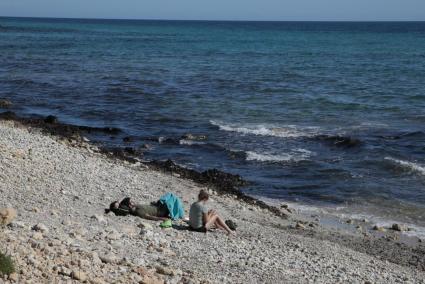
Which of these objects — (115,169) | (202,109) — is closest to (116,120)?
(202,109)

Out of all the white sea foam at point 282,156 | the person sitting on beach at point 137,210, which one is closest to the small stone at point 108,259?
the person sitting on beach at point 137,210

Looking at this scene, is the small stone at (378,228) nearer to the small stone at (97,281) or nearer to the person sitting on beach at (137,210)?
the person sitting on beach at (137,210)

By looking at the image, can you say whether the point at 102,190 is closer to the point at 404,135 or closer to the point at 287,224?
the point at 287,224

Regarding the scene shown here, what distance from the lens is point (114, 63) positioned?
5909 centimetres

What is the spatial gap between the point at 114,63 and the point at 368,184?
41.2 metres

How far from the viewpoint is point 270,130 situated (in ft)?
97.3

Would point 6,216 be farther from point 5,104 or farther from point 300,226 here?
point 5,104

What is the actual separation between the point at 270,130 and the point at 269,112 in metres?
4.88

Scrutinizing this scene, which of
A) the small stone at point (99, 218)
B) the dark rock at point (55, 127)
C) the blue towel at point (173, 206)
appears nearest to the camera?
the small stone at point (99, 218)

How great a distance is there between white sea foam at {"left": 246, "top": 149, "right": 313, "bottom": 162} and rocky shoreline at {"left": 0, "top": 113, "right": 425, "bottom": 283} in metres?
3.57

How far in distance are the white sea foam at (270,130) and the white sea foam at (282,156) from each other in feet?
10.00

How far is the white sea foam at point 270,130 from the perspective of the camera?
28797 mm

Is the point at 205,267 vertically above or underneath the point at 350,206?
above

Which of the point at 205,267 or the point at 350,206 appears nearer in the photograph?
the point at 205,267
